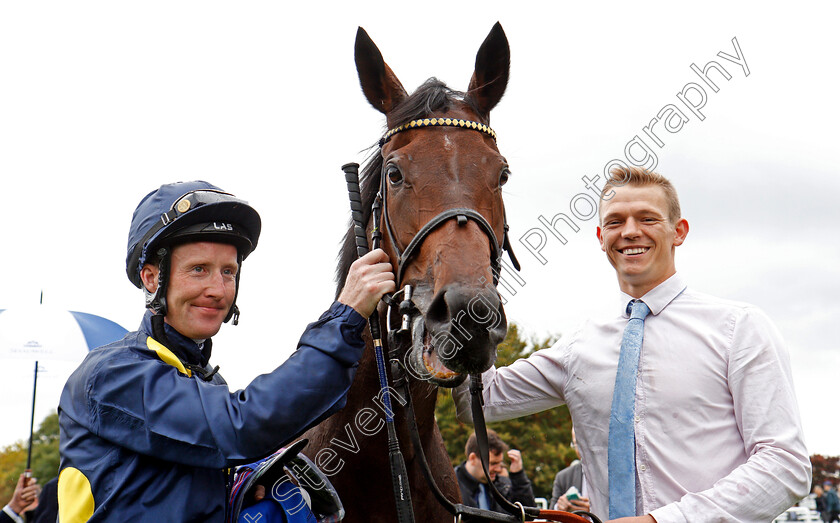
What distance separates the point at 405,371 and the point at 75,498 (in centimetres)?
127

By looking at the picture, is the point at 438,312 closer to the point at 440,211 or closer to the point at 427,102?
the point at 440,211

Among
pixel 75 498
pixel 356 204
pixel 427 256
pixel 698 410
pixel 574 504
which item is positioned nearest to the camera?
pixel 75 498

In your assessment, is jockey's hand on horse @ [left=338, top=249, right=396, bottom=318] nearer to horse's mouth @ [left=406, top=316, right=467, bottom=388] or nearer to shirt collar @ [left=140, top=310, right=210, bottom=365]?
horse's mouth @ [left=406, top=316, right=467, bottom=388]

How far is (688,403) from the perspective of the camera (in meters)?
2.74

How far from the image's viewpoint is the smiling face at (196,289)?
2621mm

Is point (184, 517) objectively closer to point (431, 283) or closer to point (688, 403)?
point (431, 283)

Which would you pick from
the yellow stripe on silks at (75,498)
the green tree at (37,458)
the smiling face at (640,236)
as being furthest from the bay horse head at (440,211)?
the green tree at (37,458)

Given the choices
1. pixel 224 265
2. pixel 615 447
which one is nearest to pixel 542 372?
pixel 615 447

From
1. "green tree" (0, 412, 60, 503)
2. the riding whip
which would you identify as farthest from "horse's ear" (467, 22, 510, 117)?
"green tree" (0, 412, 60, 503)

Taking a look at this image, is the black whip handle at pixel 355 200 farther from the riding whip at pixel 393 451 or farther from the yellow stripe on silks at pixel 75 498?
the yellow stripe on silks at pixel 75 498

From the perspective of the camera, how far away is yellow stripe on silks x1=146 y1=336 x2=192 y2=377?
2.45 metres

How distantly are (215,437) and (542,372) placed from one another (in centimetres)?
172

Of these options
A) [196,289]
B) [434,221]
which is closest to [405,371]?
[434,221]

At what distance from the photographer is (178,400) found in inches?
89.5
